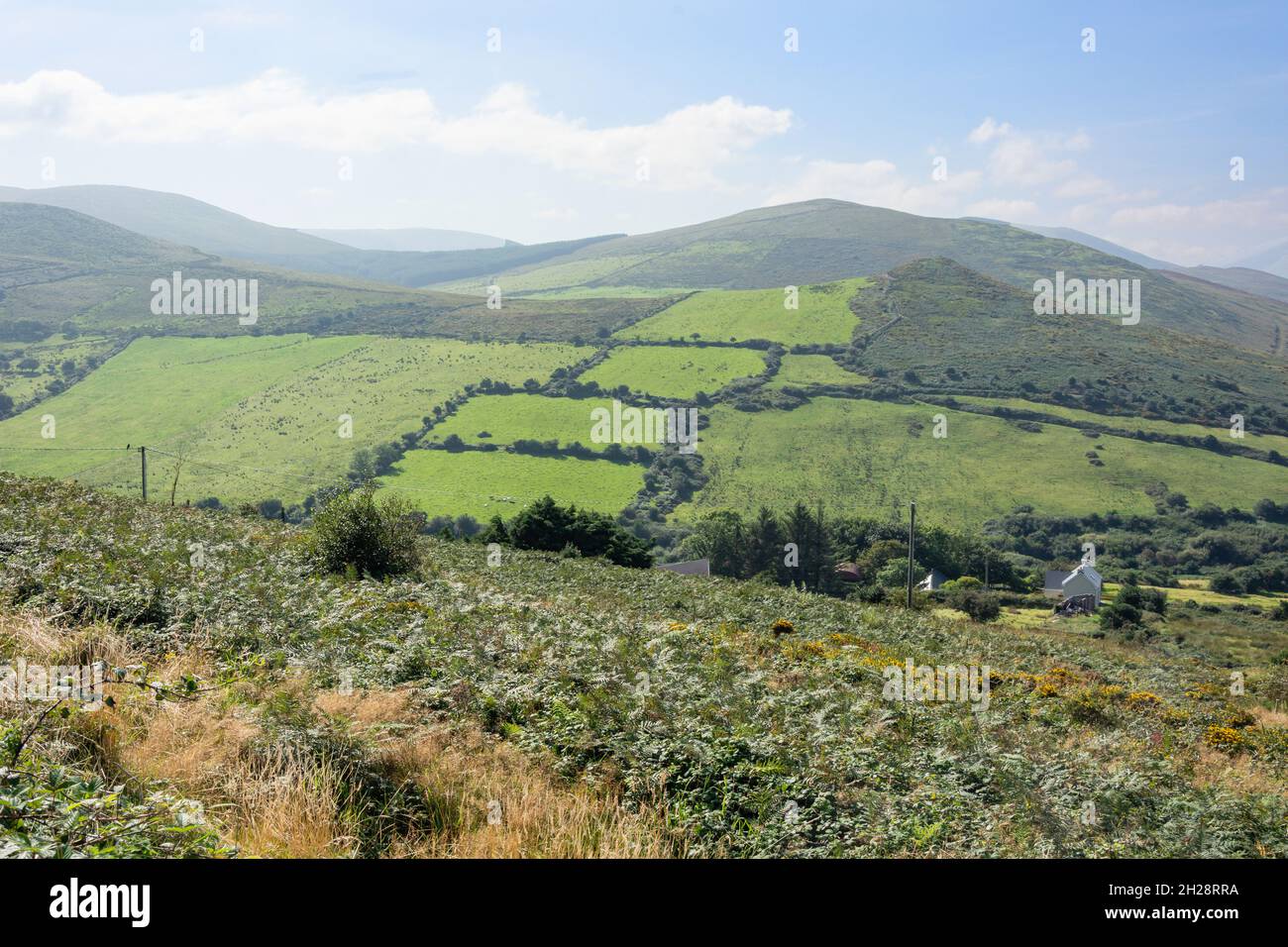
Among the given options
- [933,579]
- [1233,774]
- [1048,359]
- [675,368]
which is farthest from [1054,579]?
[1048,359]

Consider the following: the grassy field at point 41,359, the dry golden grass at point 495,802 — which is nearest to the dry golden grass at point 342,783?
the dry golden grass at point 495,802

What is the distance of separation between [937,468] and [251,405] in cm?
8503

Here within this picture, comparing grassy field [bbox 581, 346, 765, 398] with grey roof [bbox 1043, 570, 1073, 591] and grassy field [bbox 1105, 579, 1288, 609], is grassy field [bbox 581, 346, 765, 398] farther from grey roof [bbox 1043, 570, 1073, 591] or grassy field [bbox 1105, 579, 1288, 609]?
grassy field [bbox 1105, 579, 1288, 609]

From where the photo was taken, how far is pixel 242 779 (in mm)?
5730

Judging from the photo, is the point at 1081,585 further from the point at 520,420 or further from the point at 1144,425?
the point at 520,420

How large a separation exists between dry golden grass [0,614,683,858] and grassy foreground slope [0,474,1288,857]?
0.08m

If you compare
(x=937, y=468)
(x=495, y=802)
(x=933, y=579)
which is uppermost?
(x=495, y=802)

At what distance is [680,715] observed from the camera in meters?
7.96

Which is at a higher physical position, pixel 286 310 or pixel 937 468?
pixel 286 310

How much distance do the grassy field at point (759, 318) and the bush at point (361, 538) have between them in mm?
116941

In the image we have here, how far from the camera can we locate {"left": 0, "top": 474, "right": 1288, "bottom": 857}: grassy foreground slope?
6148 mm

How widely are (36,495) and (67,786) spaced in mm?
16758

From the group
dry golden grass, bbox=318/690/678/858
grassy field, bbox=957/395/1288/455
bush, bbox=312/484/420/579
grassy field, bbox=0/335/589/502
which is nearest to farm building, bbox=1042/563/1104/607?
bush, bbox=312/484/420/579
